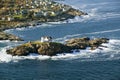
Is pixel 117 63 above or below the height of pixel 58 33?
below

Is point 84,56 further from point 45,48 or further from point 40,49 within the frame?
point 40,49

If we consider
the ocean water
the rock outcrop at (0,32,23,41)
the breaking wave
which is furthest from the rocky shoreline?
the rock outcrop at (0,32,23,41)

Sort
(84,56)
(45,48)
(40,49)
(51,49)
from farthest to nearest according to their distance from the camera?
(45,48) → (40,49) → (51,49) → (84,56)

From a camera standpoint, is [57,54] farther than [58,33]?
No

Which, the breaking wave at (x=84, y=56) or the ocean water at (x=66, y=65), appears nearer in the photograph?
the ocean water at (x=66, y=65)

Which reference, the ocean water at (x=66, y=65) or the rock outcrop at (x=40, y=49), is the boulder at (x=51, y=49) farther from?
the ocean water at (x=66, y=65)

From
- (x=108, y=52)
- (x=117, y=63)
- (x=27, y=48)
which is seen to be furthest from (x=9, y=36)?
(x=117, y=63)

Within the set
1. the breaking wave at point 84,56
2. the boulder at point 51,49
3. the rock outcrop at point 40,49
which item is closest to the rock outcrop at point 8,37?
the breaking wave at point 84,56

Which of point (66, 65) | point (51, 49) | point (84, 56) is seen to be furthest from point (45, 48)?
point (66, 65)

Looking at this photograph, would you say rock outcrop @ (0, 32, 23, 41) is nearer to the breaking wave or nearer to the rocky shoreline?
the breaking wave

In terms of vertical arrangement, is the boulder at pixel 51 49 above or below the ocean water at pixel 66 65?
above

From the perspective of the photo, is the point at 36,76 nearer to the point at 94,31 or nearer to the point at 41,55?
the point at 41,55
